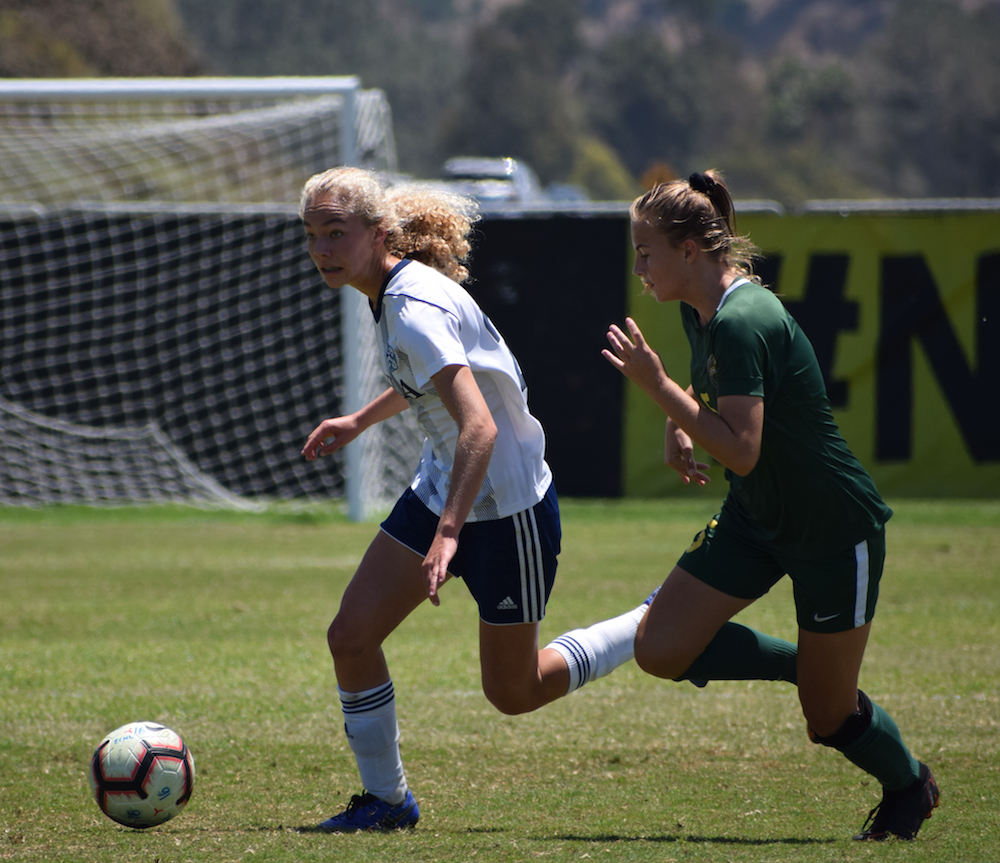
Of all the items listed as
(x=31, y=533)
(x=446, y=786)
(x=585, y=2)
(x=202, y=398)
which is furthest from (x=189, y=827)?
(x=585, y=2)

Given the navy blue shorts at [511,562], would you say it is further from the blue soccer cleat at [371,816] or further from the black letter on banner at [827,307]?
the black letter on banner at [827,307]

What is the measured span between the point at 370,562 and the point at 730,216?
5.39 ft

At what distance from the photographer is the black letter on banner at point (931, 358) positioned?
40.3ft

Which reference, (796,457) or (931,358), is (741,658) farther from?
(931,358)

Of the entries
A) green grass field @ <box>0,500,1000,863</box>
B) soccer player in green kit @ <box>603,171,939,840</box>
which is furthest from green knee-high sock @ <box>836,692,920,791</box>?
green grass field @ <box>0,500,1000,863</box>

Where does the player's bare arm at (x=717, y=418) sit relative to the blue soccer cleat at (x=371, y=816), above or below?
above

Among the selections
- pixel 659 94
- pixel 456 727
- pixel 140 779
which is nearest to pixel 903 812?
pixel 456 727

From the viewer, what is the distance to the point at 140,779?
13.2ft

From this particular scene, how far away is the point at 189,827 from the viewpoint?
411cm

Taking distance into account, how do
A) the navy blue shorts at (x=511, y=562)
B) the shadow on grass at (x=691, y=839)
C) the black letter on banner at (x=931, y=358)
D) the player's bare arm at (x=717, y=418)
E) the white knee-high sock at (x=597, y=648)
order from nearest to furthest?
the player's bare arm at (x=717, y=418)
the shadow on grass at (x=691, y=839)
the navy blue shorts at (x=511, y=562)
the white knee-high sock at (x=597, y=648)
the black letter on banner at (x=931, y=358)

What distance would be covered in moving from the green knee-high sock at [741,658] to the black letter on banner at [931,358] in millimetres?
8746

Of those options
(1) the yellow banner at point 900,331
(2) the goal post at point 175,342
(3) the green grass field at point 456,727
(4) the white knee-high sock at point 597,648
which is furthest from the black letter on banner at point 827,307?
(4) the white knee-high sock at point 597,648

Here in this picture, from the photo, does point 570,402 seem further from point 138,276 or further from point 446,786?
point 446,786

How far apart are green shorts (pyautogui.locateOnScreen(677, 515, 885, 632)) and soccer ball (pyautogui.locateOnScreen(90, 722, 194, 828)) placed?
1.87 meters
